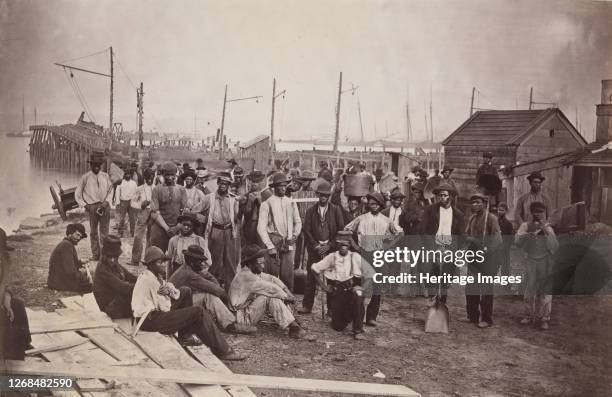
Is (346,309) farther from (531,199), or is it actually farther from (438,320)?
(531,199)

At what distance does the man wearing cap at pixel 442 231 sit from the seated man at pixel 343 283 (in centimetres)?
66

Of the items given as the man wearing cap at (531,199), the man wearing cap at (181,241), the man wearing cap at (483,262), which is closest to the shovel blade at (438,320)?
the man wearing cap at (483,262)

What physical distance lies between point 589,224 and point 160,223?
4026 mm

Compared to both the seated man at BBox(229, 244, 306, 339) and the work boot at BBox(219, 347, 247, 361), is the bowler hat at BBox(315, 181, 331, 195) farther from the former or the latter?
the work boot at BBox(219, 347, 247, 361)

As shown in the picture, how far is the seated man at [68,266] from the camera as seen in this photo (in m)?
4.27

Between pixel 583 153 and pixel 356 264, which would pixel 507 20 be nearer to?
pixel 583 153

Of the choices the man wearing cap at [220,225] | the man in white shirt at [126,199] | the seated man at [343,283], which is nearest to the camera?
the seated man at [343,283]

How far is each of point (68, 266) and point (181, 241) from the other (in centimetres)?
95

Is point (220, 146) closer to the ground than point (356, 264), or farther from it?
farther from it

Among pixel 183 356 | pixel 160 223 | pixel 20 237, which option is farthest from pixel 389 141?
pixel 20 237

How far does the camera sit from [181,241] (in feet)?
14.3

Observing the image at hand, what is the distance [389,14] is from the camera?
4676 millimetres

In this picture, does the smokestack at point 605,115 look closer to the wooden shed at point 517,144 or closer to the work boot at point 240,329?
the wooden shed at point 517,144

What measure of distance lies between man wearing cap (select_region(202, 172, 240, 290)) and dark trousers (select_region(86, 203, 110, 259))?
0.90 m
